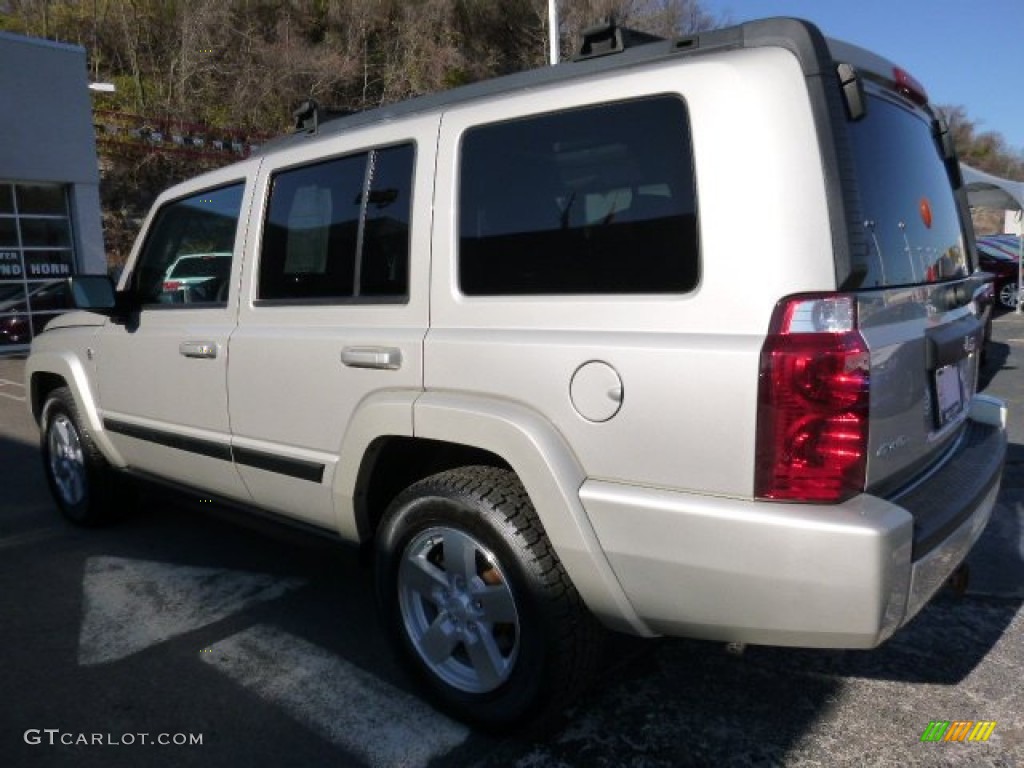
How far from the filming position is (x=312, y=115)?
131 inches

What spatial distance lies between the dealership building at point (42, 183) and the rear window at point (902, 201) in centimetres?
1466

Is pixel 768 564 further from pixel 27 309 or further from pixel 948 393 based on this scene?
pixel 27 309

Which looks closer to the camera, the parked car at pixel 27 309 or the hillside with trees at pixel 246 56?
the parked car at pixel 27 309

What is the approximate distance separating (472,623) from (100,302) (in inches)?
94.3

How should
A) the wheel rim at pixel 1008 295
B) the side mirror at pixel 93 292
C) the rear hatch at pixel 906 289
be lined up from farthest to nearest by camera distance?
the wheel rim at pixel 1008 295 < the side mirror at pixel 93 292 < the rear hatch at pixel 906 289

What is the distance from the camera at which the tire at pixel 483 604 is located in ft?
7.63

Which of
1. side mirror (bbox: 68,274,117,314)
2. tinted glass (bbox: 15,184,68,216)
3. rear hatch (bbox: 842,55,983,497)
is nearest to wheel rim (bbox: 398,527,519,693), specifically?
rear hatch (bbox: 842,55,983,497)

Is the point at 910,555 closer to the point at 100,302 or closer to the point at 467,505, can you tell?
the point at 467,505

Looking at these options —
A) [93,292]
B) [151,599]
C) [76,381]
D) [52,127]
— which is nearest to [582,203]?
[93,292]

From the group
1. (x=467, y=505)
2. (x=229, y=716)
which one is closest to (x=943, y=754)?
(x=467, y=505)

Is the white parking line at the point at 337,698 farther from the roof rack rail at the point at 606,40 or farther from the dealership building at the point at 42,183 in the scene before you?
the dealership building at the point at 42,183

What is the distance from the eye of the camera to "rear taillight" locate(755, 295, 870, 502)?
74.2 inches

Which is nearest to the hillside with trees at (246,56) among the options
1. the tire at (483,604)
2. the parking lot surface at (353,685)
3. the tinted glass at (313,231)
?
the tinted glass at (313,231)

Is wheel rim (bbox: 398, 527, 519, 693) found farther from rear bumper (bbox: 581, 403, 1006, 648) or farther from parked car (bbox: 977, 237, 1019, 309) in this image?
parked car (bbox: 977, 237, 1019, 309)
